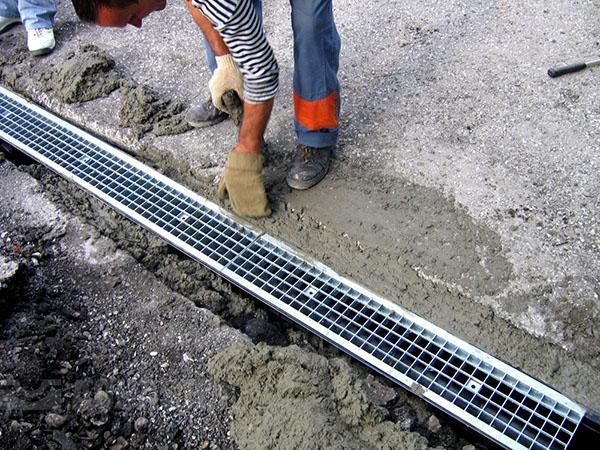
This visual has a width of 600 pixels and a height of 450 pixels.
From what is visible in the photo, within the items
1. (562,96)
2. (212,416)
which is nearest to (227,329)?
(212,416)

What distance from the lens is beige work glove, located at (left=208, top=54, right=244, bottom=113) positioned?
2.63m

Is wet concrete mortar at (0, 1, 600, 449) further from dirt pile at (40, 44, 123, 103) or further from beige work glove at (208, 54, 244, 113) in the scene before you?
beige work glove at (208, 54, 244, 113)

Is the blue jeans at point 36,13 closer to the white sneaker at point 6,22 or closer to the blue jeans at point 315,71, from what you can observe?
the white sneaker at point 6,22

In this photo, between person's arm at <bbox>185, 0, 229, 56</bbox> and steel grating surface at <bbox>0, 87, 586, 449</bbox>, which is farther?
person's arm at <bbox>185, 0, 229, 56</bbox>

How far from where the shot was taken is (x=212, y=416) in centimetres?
222

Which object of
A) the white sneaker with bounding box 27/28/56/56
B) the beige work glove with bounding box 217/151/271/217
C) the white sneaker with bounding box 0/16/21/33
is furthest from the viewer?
the white sneaker with bounding box 0/16/21/33

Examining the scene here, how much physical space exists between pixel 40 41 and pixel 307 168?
Result: 2.04 m

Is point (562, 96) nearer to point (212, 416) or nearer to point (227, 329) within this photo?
point (227, 329)

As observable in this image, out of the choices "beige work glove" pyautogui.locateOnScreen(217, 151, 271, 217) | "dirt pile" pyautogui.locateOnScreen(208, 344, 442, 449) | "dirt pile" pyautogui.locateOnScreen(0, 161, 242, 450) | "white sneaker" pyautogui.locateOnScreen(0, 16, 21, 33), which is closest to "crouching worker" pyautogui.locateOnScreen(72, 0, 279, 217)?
"beige work glove" pyautogui.locateOnScreen(217, 151, 271, 217)

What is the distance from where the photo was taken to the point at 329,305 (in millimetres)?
2602

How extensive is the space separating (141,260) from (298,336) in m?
0.79

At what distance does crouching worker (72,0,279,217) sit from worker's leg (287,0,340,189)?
200 millimetres

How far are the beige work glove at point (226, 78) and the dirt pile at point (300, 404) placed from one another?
106 centimetres

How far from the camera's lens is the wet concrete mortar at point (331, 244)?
2225 mm
